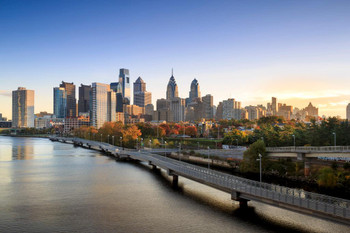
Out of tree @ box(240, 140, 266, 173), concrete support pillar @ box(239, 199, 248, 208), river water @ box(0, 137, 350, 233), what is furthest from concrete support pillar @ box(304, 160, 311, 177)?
concrete support pillar @ box(239, 199, 248, 208)

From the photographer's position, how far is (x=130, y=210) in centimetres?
4006

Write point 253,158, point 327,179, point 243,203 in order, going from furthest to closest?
point 253,158
point 327,179
point 243,203

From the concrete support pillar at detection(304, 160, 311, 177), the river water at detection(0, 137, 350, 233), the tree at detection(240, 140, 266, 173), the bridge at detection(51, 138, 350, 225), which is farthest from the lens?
the tree at detection(240, 140, 266, 173)

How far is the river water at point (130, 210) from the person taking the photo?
3366 cm

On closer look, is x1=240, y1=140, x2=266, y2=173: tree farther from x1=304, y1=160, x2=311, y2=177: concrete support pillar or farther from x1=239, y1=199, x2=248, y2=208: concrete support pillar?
x1=239, y1=199, x2=248, y2=208: concrete support pillar

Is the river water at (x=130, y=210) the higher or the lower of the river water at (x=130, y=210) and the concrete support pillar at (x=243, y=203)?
the lower

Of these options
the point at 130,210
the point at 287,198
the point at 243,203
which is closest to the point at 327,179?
the point at 243,203

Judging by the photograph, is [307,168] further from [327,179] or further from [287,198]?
[287,198]

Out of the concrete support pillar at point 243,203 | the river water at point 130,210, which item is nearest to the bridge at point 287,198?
the concrete support pillar at point 243,203

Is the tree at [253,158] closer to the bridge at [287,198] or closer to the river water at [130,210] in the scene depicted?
the river water at [130,210]

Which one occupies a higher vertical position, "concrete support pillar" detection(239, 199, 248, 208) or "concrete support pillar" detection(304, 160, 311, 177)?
"concrete support pillar" detection(304, 160, 311, 177)

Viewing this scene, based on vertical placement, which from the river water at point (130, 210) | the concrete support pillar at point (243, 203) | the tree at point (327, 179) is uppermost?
the tree at point (327, 179)

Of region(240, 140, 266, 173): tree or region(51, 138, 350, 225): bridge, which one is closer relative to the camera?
region(51, 138, 350, 225): bridge

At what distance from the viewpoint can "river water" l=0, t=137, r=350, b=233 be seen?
110 feet
